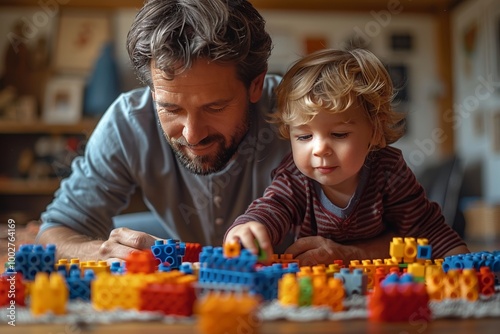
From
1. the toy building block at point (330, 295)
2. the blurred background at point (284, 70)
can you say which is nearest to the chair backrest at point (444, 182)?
the blurred background at point (284, 70)

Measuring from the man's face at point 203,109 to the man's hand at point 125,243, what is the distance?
0.22 m

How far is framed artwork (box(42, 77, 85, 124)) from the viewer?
4352mm

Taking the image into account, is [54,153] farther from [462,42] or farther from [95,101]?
[462,42]

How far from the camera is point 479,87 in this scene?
15.0 feet

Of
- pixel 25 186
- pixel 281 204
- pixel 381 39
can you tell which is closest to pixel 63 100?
pixel 25 186

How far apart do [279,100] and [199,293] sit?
58 centimetres

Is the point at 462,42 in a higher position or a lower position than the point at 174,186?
higher

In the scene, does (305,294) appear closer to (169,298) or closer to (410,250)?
(169,298)

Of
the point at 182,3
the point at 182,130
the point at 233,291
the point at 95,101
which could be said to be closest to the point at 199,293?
the point at 233,291

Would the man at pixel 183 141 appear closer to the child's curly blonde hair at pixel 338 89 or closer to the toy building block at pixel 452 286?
the child's curly blonde hair at pixel 338 89

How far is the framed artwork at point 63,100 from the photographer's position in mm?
4352

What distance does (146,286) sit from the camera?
2.49 feet

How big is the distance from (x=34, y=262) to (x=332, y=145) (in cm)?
56

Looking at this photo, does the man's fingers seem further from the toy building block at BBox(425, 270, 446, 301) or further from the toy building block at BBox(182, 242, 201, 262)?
the toy building block at BBox(425, 270, 446, 301)
